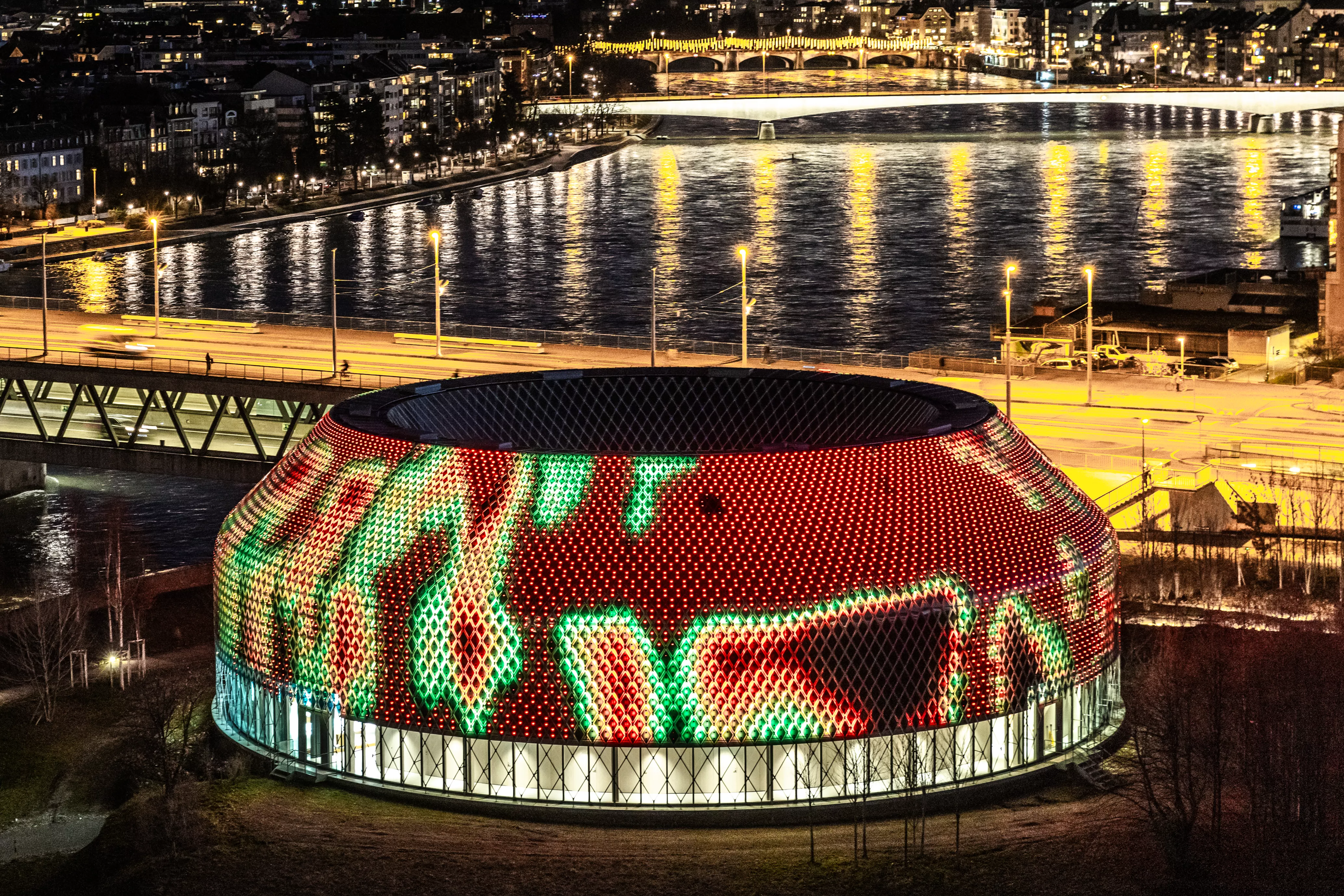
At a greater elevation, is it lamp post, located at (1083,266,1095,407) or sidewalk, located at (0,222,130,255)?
lamp post, located at (1083,266,1095,407)

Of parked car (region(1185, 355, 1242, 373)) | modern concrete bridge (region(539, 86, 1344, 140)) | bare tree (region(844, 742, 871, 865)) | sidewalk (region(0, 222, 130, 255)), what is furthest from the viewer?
modern concrete bridge (region(539, 86, 1344, 140))

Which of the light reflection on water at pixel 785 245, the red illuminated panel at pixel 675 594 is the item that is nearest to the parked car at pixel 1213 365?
the light reflection on water at pixel 785 245

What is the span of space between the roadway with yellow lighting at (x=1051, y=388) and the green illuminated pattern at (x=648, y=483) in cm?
1725

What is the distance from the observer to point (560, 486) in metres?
33.9

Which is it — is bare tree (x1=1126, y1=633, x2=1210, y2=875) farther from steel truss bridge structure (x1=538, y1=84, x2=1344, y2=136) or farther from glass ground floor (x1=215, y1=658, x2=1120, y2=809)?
steel truss bridge structure (x1=538, y1=84, x2=1344, y2=136)

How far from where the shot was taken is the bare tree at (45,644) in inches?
1529

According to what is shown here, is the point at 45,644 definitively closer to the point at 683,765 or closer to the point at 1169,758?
the point at 683,765

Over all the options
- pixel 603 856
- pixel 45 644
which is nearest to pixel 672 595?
pixel 603 856

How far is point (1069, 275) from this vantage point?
347 feet

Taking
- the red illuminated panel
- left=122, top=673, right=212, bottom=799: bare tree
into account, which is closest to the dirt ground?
left=122, top=673, right=212, bottom=799: bare tree

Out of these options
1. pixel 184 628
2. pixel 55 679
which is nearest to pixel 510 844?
pixel 55 679

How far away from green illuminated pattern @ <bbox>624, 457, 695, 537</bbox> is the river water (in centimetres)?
2654

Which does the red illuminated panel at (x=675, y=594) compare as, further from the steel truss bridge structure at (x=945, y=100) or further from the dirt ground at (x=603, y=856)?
the steel truss bridge structure at (x=945, y=100)

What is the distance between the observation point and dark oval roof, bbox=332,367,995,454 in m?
39.2
